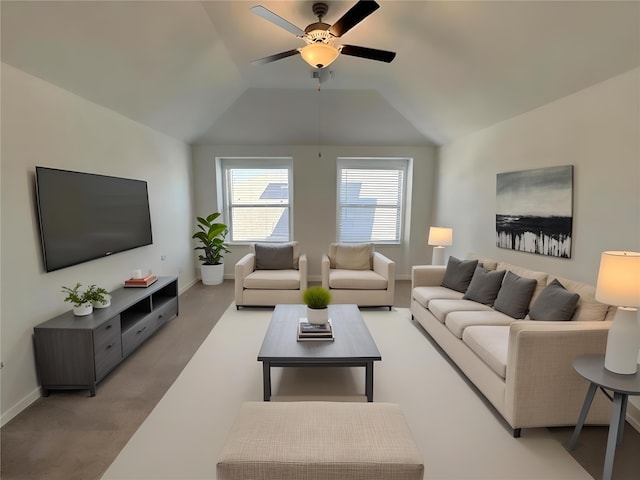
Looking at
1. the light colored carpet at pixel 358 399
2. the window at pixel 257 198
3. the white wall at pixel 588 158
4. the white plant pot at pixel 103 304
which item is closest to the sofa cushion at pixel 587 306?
the white wall at pixel 588 158

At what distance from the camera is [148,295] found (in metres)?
3.41

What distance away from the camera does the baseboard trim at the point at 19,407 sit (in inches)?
86.2

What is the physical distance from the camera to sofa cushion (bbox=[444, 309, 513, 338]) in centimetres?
280

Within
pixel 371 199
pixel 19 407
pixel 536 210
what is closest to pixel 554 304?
pixel 536 210

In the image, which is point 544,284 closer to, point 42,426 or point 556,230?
point 556,230

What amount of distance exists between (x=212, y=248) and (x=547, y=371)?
496 cm

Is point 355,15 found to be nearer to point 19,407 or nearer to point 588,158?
point 588,158

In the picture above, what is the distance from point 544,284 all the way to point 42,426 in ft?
13.1

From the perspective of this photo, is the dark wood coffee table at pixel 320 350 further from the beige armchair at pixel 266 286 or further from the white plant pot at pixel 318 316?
the beige armchair at pixel 266 286

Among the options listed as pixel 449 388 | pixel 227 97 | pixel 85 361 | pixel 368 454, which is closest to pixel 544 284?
pixel 449 388

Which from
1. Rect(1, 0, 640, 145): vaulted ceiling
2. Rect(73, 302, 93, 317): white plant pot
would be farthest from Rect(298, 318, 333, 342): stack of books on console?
Rect(1, 0, 640, 145): vaulted ceiling

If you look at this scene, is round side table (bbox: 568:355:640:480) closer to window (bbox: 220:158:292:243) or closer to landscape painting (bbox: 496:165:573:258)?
landscape painting (bbox: 496:165:573:258)

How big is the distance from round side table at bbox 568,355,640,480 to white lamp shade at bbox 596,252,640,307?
0.40m

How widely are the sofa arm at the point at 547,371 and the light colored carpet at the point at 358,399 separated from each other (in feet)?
0.61
